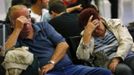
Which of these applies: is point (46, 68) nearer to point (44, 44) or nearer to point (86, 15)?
point (44, 44)

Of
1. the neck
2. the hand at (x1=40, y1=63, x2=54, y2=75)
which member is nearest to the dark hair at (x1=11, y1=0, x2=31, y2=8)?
the neck

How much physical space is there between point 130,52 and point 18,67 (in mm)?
1259

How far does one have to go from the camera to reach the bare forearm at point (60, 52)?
11.5 feet

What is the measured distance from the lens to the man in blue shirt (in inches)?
136

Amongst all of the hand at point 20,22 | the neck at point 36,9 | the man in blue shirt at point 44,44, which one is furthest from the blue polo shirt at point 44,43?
the neck at point 36,9

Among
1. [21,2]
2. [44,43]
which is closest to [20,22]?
[44,43]

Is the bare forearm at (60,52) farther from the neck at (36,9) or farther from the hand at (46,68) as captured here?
the neck at (36,9)

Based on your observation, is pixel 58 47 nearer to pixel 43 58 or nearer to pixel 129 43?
pixel 43 58

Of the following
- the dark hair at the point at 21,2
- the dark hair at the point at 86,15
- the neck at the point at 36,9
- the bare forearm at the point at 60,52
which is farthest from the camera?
the neck at the point at 36,9

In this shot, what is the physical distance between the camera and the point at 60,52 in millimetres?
3547

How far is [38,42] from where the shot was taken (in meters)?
3.61

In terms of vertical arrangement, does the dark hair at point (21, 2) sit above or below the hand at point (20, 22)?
below

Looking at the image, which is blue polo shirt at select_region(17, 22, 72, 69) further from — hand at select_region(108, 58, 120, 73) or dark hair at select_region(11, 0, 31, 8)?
dark hair at select_region(11, 0, 31, 8)

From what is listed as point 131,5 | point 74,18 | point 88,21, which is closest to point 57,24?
point 74,18
